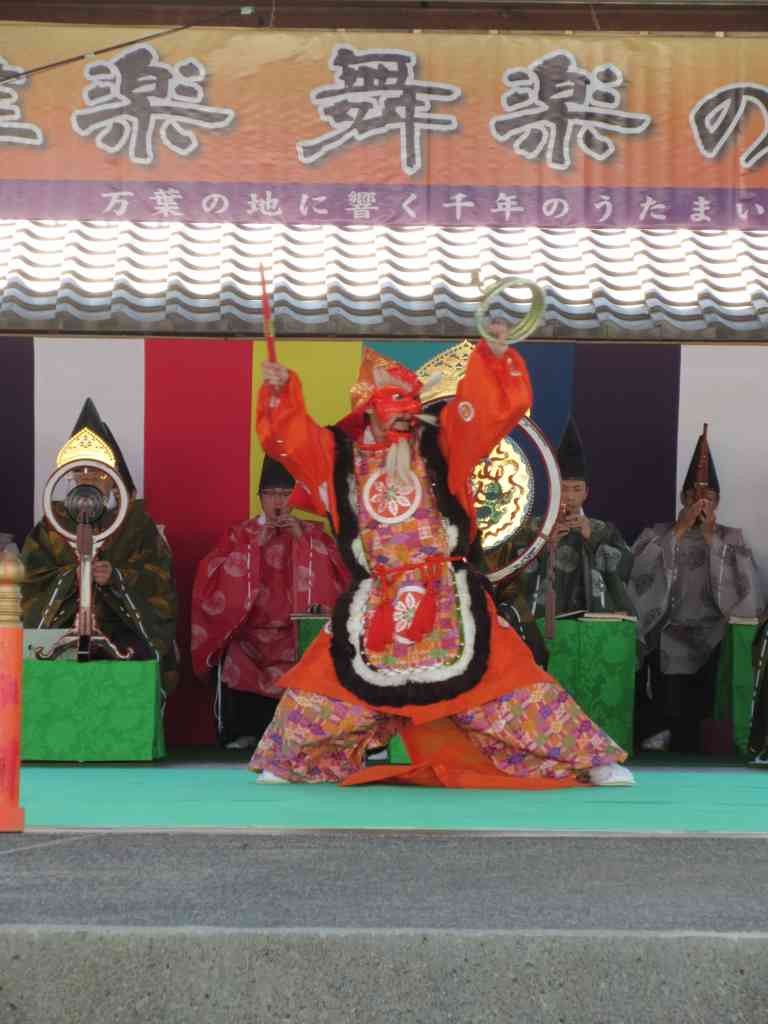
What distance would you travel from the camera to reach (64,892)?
155 inches

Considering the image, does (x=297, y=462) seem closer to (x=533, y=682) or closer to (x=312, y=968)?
(x=533, y=682)

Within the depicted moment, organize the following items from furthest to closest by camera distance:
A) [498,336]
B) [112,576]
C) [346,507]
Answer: [112,576] < [346,507] < [498,336]

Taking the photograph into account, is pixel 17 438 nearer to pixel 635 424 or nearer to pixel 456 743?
pixel 635 424

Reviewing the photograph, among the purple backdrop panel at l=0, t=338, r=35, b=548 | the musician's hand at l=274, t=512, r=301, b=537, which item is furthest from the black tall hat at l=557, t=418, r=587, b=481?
the purple backdrop panel at l=0, t=338, r=35, b=548

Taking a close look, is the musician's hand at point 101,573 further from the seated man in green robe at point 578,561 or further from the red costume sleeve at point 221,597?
the seated man in green robe at point 578,561

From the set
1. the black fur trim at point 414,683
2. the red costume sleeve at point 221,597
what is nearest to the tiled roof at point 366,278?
the red costume sleeve at point 221,597

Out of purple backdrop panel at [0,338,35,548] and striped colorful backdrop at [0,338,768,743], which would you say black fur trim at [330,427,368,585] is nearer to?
striped colorful backdrop at [0,338,768,743]

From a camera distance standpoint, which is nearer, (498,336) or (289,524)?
(498,336)

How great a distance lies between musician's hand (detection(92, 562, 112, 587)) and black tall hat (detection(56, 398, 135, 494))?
0.34 meters

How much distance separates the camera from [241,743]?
336 inches

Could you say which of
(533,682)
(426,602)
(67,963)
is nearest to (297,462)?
(426,602)

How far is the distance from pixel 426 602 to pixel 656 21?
3.78 meters

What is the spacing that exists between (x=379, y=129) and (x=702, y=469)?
210 cm

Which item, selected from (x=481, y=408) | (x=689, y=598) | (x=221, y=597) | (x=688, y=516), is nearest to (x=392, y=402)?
(x=481, y=408)
